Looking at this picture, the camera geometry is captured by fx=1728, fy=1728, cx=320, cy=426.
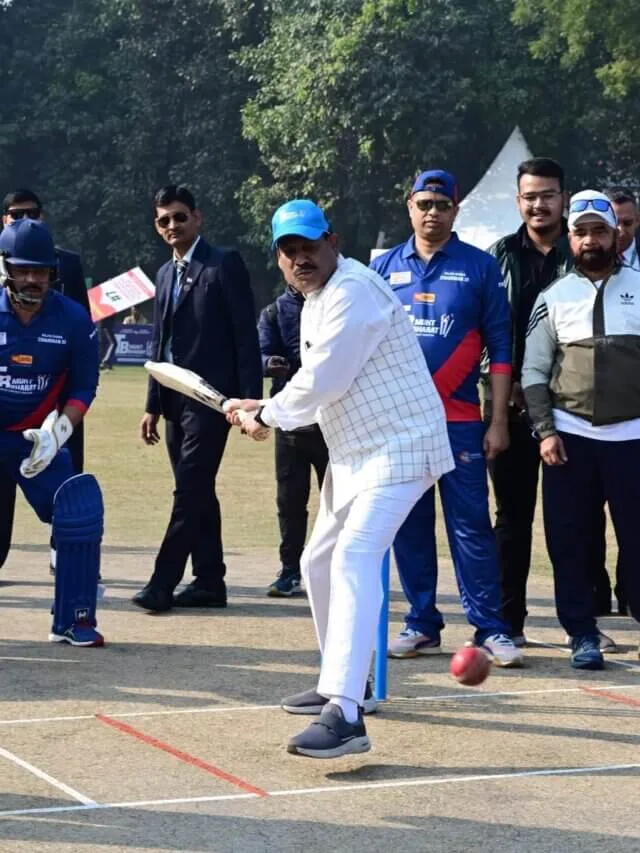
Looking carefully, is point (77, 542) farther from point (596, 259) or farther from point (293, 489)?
point (596, 259)

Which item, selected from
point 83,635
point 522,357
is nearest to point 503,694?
point 522,357

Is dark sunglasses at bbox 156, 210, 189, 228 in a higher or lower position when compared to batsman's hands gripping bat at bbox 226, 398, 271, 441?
higher

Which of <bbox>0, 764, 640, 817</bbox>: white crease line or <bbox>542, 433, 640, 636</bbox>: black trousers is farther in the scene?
<bbox>542, 433, 640, 636</bbox>: black trousers

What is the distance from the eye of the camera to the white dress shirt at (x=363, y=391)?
6.29 m

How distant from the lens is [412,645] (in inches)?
329

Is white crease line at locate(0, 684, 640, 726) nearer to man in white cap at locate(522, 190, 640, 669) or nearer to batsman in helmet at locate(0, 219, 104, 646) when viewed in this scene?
man in white cap at locate(522, 190, 640, 669)

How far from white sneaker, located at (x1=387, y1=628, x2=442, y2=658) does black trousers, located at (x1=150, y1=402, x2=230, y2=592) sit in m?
1.54

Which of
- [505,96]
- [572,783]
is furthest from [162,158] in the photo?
[572,783]

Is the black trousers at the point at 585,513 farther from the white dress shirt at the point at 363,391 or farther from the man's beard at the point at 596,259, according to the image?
the white dress shirt at the point at 363,391

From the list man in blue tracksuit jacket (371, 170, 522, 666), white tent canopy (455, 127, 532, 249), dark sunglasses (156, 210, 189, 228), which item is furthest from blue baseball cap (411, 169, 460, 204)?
white tent canopy (455, 127, 532, 249)

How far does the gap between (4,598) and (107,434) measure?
13.2 m

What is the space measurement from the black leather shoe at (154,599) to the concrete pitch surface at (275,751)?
0.10 m

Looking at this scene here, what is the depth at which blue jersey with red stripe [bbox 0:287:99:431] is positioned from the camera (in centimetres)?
847

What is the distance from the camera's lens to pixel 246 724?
685cm
